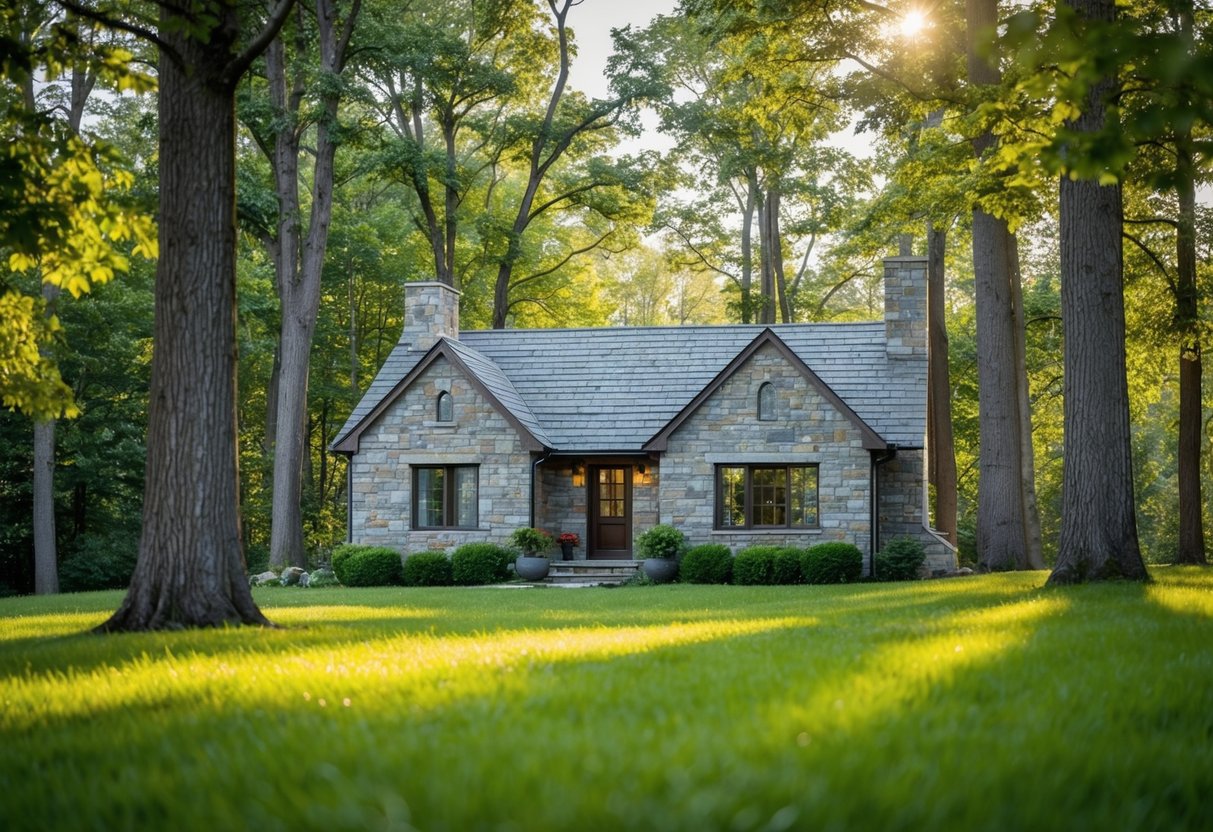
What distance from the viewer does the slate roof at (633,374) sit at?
25.3 metres

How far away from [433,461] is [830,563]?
29.5 feet

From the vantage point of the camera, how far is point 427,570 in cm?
2408

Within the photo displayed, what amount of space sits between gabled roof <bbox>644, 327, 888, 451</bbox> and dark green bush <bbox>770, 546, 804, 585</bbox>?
289cm

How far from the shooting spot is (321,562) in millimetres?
31781

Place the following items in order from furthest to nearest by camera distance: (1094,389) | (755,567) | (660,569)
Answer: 1. (660,569)
2. (755,567)
3. (1094,389)

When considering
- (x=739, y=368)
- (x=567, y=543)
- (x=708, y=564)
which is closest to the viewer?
(x=708, y=564)

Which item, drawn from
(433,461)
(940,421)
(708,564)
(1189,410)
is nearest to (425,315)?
(433,461)

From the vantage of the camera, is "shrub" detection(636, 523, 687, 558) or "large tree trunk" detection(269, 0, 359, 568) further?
"large tree trunk" detection(269, 0, 359, 568)

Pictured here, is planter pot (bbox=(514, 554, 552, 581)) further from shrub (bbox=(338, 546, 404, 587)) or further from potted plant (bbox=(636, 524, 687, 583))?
shrub (bbox=(338, 546, 404, 587))

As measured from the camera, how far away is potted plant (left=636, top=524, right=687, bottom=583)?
76.6ft

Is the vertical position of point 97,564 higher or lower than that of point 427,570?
lower

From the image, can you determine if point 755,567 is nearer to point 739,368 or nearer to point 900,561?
point 900,561

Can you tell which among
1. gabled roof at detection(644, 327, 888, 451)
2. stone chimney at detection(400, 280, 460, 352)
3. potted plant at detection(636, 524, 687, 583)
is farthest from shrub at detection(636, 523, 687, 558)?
stone chimney at detection(400, 280, 460, 352)

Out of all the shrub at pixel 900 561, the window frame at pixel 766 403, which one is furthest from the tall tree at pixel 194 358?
the shrub at pixel 900 561
